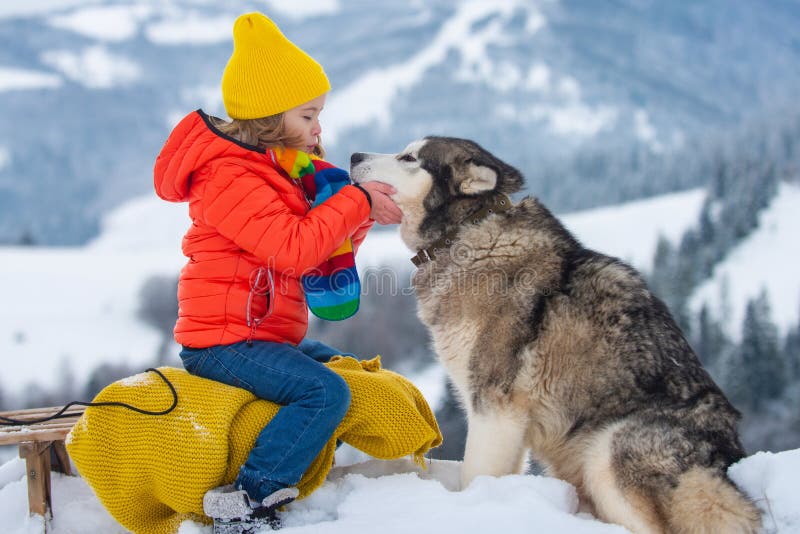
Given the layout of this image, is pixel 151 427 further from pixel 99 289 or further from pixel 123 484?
pixel 99 289

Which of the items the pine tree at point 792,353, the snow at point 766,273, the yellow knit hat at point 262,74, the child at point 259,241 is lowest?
the pine tree at point 792,353

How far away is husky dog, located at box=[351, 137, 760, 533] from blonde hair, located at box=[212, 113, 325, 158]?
0.66 meters

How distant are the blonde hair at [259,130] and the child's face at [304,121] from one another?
4 centimetres

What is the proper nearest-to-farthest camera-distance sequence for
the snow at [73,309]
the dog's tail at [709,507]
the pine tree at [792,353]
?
the dog's tail at [709,507], the pine tree at [792,353], the snow at [73,309]

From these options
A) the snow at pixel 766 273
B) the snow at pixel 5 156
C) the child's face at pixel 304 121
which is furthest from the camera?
the snow at pixel 5 156

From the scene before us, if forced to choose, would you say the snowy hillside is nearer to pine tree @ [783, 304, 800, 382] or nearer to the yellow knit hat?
pine tree @ [783, 304, 800, 382]

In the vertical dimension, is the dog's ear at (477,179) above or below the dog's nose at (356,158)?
below

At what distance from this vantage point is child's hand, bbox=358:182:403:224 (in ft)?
14.5

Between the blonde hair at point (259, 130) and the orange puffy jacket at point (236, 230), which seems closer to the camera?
the orange puffy jacket at point (236, 230)

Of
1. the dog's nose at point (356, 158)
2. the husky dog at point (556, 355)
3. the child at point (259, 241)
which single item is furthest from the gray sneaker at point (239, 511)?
the dog's nose at point (356, 158)

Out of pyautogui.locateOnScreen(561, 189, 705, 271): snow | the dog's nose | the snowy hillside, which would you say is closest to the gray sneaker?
the dog's nose

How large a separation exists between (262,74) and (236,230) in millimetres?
937

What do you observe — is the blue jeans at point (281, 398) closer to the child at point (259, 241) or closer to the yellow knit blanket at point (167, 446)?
the child at point (259, 241)

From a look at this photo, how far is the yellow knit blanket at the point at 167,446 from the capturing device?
3.78 meters
